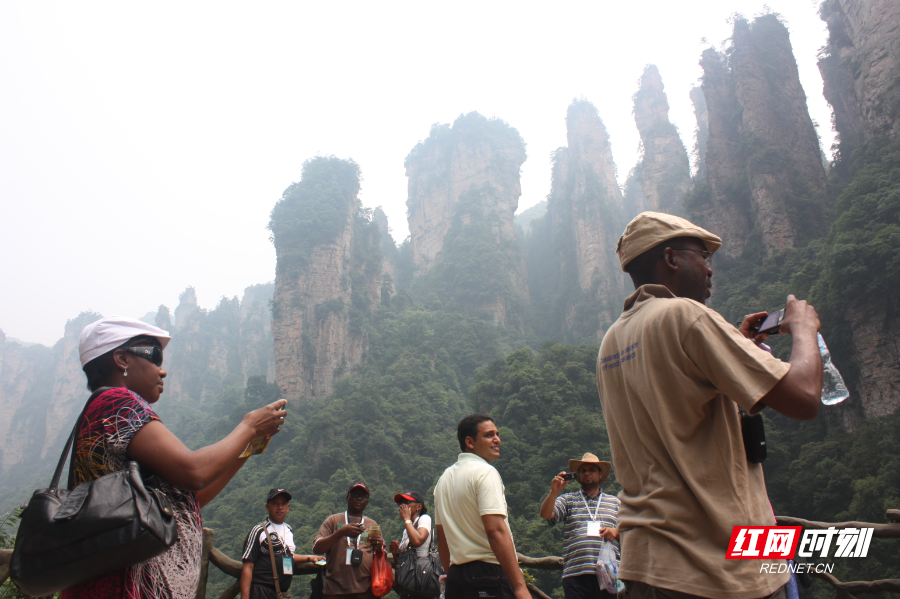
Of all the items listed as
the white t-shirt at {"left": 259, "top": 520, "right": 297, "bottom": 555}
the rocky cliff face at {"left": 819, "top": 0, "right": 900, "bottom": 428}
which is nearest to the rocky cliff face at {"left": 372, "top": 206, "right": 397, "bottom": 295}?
the rocky cliff face at {"left": 819, "top": 0, "right": 900, "bottom": 428}

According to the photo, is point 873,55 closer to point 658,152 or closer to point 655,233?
point 658,152

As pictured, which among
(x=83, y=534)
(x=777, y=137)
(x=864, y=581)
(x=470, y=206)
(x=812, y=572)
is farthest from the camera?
(x=470, y=206)

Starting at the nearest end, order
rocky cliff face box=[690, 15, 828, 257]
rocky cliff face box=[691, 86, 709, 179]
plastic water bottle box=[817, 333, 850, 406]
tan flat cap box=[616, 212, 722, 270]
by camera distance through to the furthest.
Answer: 1. plastic water bottle box=[817, 333, 850, 406]
2. tan flat cap box=[616, 212, 722, 270]
3. rocky cliff face box=[690, 15, 828, 257]
4. rocky cliff face box=[691, 86, 709, 179]

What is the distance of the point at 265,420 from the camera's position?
1.57 meters

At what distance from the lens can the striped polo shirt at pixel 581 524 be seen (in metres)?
3.14

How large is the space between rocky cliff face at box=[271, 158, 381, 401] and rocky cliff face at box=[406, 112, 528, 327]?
9.27 metres

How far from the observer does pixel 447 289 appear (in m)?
42.5

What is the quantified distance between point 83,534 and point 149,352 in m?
0.62

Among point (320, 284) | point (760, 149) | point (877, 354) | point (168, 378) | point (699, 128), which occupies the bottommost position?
point (877, 354)

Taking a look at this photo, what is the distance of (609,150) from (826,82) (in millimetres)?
20142

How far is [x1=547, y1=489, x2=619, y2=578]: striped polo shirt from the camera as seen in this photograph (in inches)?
124

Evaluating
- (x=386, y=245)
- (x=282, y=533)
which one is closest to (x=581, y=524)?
(x=282, y=533)

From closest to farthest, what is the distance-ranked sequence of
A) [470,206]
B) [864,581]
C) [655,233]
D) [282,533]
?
[655,233] < [864,581] < [282,533] < [470,206]

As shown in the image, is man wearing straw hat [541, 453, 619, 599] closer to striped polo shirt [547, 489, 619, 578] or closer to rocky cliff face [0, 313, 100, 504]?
striped polo shirt [547, 489, 619, 578]
